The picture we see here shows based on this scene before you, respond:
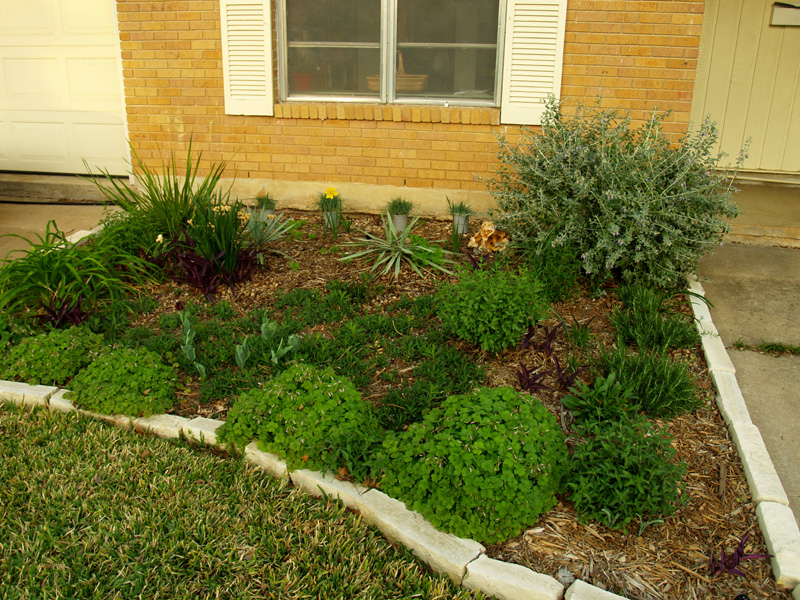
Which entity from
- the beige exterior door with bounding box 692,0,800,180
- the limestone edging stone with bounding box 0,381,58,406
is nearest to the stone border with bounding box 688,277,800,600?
the limestone edging stone with bounding box 0,381,58,406

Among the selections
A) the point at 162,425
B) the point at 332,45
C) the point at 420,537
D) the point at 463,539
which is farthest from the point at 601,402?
the point at 332,45

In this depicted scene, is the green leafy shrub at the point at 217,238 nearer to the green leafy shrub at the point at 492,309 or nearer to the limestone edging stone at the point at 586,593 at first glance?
the green leafy shrub at the point at 492,309

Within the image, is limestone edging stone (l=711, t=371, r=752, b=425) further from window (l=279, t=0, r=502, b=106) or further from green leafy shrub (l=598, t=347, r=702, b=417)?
window (l=279, t=0, r=502, b=106)

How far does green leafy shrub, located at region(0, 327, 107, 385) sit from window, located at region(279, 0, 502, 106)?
342cm

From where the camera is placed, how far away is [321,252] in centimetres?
541

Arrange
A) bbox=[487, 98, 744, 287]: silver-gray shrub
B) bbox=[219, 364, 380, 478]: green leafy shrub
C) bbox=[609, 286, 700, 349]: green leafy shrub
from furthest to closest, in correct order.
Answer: bbox=[487, 98, 744, 287]: silver-gray shrub
bbox=[609, 286, 700, 349]: green leafy shrub
bbox=[219, 364, 380, 478]: green leafy shrub

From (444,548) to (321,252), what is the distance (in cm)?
324

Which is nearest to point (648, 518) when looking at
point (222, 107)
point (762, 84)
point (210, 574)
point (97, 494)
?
point (210, 574)

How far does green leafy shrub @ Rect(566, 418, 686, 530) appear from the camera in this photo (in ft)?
8.58

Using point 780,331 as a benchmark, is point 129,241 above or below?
above

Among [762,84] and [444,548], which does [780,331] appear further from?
[762,84]

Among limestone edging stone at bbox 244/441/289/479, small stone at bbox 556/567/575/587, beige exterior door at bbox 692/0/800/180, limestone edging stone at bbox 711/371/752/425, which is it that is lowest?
small stone at bbox 556/567/575/587

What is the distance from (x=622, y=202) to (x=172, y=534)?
3455 millimetres

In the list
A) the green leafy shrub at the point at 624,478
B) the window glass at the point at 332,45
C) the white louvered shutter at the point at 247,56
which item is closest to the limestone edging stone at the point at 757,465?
the green leafy shrub at the point at 624,478
